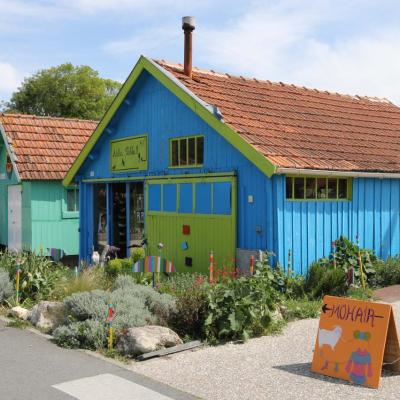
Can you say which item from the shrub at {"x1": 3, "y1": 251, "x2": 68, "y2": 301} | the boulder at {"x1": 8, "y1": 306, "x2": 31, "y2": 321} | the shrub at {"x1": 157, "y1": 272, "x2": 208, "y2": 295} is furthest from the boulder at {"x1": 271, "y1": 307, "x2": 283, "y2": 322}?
the shrub at {"x1": 3, "y1": 251, "x2": 68, "y2": 301}

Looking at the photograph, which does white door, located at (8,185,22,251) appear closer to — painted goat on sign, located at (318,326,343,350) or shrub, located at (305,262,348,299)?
shrub, located at (305,262,348,299)

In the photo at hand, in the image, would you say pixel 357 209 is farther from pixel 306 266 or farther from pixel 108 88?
pixel 108 88

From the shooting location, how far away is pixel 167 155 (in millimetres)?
13672

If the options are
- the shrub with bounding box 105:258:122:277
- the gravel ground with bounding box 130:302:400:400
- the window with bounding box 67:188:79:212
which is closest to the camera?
the gravel ground with bounding box 130:302:400:400

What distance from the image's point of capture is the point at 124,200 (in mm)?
16219

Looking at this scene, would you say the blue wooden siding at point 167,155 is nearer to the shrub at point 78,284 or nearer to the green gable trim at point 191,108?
the green gable trim at point 191,108

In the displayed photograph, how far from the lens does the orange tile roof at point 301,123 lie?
11.4m

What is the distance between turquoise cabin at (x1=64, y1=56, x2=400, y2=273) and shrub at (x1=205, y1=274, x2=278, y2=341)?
2.76 meters

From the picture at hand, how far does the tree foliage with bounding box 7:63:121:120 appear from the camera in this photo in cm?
4481

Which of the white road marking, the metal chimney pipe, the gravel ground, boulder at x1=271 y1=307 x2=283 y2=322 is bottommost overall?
the gravel ground

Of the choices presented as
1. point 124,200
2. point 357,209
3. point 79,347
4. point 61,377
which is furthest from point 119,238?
point 61,377

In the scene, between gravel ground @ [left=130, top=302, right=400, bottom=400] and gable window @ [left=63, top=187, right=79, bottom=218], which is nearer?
gravel ground @ [left=130, top=302, right=400, bottom=400]

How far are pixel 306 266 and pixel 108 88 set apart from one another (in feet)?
129

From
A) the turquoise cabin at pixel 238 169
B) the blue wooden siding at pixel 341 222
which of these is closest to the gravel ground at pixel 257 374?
the blue wooden siding at pixel 341 222
